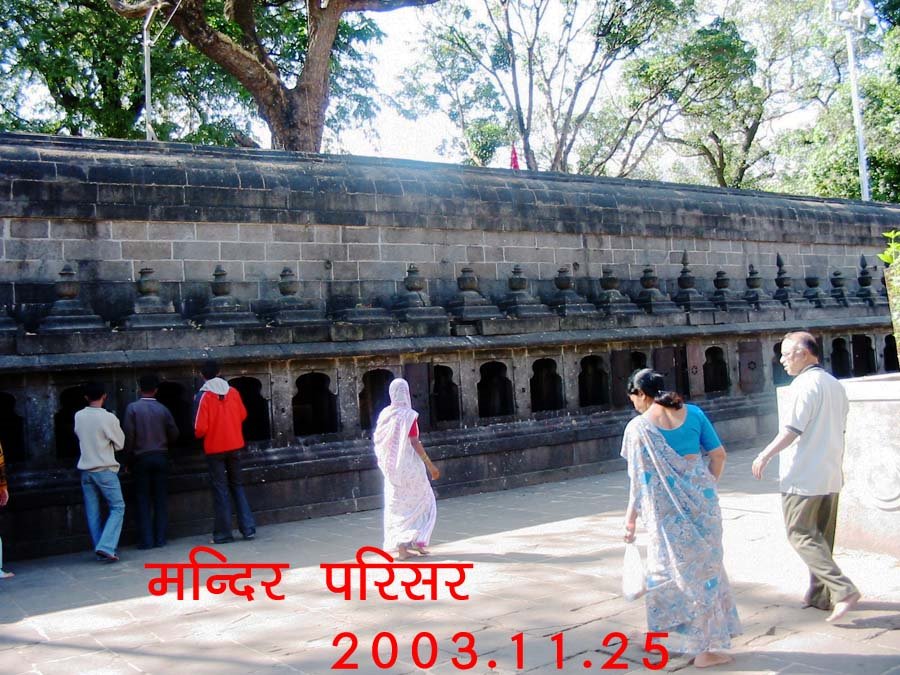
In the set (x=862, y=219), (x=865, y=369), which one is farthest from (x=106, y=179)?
(x=862, y=219)

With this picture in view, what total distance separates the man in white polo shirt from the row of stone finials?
17.0 feet

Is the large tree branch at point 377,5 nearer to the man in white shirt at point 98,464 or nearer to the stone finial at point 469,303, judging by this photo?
the stone finial at point 469,303

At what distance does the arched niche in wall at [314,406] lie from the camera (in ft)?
29.2

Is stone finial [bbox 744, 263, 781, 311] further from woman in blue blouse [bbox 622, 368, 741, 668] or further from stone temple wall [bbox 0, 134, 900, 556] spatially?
woman in blue blouse [bbox 622, 368, 741, 668]

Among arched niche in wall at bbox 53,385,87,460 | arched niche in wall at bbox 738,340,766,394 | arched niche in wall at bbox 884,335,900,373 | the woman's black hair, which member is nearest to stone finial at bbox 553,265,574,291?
arched niche in wall at bbox 738,340,766,394

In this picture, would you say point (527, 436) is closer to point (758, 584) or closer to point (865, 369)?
point (758, 584)

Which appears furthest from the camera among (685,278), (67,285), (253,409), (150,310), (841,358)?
(841,358)

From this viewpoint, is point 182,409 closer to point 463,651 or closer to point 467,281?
point 467,281

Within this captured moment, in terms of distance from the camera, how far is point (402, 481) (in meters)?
6.56

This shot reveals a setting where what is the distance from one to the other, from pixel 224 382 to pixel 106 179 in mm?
2358

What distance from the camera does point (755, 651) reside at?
4117 millimetres

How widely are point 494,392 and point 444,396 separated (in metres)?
0.67

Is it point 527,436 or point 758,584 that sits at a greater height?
point 527,436

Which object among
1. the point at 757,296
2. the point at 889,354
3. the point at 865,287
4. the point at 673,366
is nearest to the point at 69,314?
the point at 673,366
